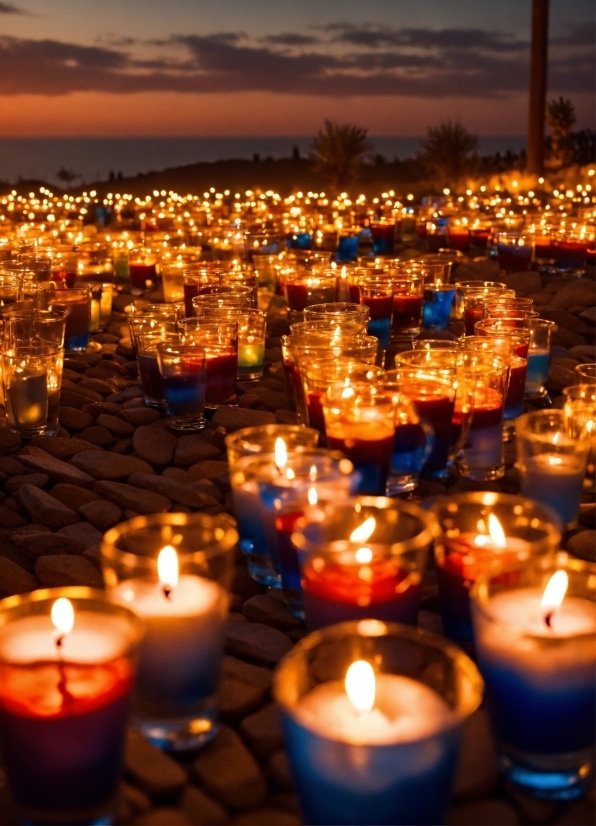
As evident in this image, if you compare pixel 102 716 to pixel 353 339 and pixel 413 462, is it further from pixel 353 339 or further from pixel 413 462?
pixel 353 339

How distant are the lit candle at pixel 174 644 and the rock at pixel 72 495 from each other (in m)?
1.33

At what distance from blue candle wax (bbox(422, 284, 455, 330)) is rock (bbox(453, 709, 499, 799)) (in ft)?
12.0

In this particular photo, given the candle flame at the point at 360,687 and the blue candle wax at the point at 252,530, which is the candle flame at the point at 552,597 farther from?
the blue candle wax at the point at 252,530

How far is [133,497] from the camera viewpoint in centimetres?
315

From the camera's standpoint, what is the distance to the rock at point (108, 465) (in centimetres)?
339

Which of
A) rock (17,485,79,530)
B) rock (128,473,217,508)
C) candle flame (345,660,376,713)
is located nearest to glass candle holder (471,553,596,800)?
candle flame (345,660,376,713)

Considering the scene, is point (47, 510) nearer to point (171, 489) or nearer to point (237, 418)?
point (171, 489)

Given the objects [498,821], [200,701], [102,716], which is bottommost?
[498,821]

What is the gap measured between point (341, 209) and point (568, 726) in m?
8.90

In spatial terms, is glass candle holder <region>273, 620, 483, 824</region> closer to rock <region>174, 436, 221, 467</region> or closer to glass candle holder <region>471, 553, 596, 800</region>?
glass candle holder <region>471, 553, 596, 800</region>

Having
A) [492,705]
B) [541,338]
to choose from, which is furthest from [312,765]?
[541,338]

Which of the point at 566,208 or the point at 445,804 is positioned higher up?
the point at 566,208

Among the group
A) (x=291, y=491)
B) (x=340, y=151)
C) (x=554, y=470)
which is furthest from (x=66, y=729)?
(x=340, y=151)

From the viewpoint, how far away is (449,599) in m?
2.25
